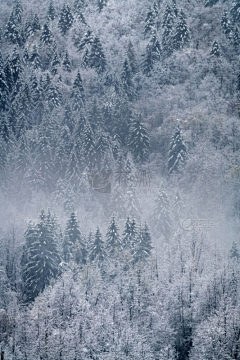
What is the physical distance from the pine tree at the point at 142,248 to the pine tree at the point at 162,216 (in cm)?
1111

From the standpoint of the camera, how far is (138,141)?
339 ft

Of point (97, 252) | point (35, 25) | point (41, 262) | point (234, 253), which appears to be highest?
point (35, 25)

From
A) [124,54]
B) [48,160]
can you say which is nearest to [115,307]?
[48,160]

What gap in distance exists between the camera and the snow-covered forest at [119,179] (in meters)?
53.1

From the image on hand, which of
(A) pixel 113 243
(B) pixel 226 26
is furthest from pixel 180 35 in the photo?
(A) pixel 113 243

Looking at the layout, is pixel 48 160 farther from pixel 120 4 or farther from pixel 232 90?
pixel 120 4

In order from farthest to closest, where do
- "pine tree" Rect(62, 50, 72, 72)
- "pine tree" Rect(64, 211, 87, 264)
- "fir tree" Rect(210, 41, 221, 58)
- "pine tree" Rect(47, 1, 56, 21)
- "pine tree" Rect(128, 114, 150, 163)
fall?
1. "pine tree" Rect(47, 1, 56, 21)
2. "pine tree" Rect(62, 50, 72, 72)
3. "fir tree" Rect(210, 41, 221, 58)
4. "pine tree" Rect(128, 114, 150, 163)
5. "pine tree" Rect(64, 211, 87, 264)

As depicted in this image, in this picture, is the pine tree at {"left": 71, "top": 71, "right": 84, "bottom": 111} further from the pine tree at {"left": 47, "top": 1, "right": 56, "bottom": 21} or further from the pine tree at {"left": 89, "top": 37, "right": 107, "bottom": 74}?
the pine tree at {"left": 47, "top": 1, "right": 56, "bottom": 21}

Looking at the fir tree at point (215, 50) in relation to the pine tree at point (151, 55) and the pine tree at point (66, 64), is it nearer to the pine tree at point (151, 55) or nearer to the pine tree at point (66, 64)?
the pine tree at point (151, 55)

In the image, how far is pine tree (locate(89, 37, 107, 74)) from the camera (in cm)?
12281

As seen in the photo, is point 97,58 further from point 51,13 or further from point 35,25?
point 51,13

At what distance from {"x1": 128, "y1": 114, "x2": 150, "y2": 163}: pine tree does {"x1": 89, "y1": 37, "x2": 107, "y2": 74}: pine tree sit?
937 inches

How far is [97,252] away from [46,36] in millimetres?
78052

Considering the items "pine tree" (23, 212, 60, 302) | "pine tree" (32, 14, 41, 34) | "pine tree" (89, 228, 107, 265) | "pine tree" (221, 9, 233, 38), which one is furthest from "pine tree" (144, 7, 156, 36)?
"pine tree" (23, 212, 60, 302)
